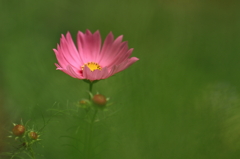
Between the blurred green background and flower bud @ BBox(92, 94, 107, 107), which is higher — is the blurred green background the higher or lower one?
the higher one

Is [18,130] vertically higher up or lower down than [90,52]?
lower down

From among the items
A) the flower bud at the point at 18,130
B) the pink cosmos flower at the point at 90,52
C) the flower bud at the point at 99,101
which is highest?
the pink cosmos flower at the point at 90,52

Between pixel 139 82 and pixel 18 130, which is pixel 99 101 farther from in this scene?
pixel 139 82

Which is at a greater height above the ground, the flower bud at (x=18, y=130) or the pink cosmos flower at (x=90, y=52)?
the pink cosmos flower at (x=90, y=52)

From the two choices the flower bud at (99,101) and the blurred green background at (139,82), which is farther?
the blurred green background at (139,82)

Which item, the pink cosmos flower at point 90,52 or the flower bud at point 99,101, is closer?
the flower bud at point 99,101

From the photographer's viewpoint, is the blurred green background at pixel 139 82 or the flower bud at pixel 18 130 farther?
the blurred green background at pixel 139 82

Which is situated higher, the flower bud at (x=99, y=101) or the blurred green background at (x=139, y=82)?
the blurred green background at (x=139, y=82)

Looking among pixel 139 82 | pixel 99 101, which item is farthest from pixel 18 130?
pixel 139 82
